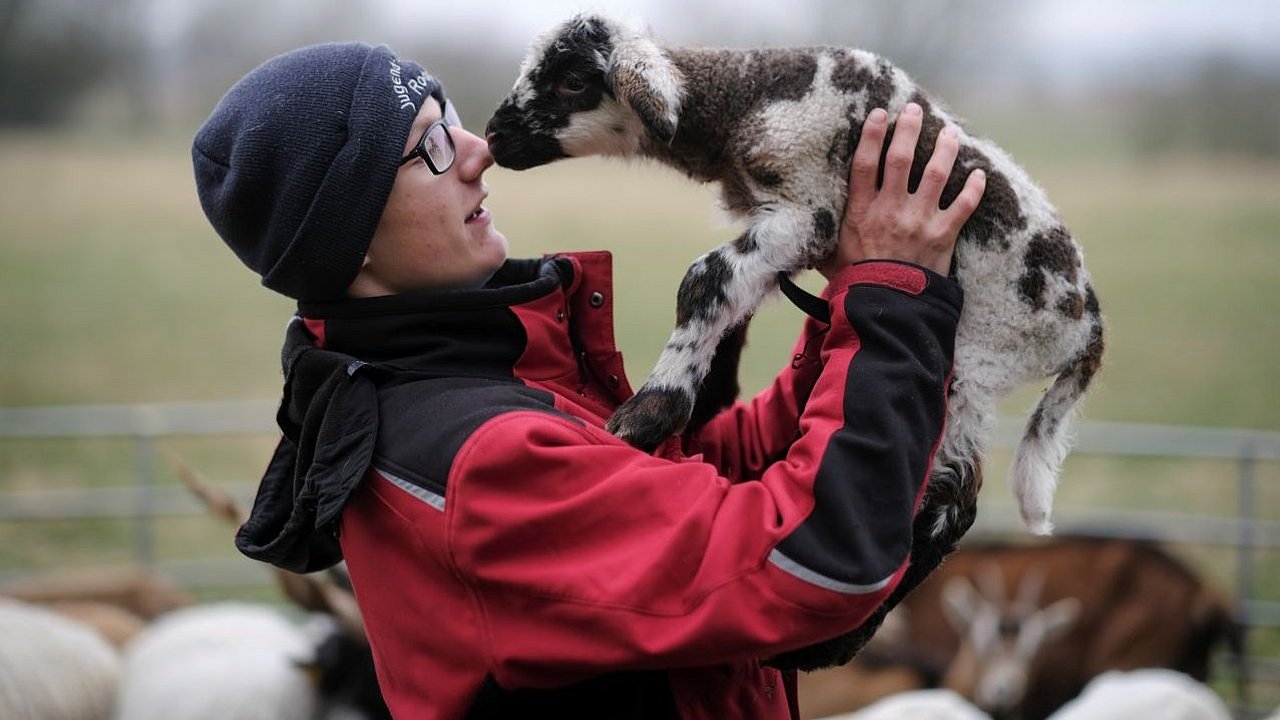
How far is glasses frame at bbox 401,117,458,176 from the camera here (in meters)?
1.97

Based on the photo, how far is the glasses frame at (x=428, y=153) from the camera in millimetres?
A: 1973

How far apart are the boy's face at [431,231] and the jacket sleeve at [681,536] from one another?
0.41 m

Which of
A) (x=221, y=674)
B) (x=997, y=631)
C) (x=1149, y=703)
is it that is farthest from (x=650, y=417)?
(x=997, y=631)

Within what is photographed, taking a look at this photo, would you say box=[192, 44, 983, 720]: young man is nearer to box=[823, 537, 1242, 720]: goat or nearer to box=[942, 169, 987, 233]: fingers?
box=[942, 169, 987, 233]: fingers

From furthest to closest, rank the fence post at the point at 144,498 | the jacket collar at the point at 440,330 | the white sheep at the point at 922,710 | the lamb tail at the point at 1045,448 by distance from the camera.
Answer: the fence post at the point at 144,498 < the white sheep at the point at 922,710 < the lamb tail at the point at 1045,448 < the jacket collar at the point at 440,330

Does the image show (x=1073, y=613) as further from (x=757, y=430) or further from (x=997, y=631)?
(x=757, y=430)

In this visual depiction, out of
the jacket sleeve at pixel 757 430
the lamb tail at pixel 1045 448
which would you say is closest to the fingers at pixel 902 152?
the jacket sleeve at pixel 757 430

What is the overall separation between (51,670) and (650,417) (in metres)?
3.73

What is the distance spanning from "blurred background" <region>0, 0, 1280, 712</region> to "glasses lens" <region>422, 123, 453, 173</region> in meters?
6.19

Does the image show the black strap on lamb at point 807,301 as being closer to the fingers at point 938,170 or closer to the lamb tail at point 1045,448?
the fingers at point 938,170

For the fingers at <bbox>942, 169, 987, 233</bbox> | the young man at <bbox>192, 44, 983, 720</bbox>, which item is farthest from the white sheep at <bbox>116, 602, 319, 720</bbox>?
the fingers at <bbox>942, 169, 987, 233</bbox>

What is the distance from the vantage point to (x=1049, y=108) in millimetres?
27531

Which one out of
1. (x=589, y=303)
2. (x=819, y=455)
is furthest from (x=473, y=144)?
(x=819, y=455)

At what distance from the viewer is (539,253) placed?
14055 millimetres
